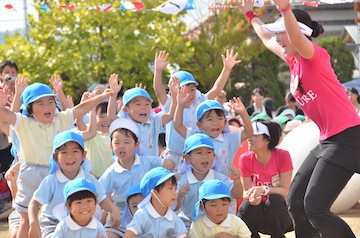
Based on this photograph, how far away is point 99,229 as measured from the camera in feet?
20.7

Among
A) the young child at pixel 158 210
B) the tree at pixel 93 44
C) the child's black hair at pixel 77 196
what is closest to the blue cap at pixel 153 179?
the young child at pixel 158 210

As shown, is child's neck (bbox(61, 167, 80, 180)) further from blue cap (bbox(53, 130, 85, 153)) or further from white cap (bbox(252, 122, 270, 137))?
white cap (bbox(252, 122, 270, 137))

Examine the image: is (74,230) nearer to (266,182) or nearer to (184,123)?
(266,182)

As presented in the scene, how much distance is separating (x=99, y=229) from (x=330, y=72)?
2.17m

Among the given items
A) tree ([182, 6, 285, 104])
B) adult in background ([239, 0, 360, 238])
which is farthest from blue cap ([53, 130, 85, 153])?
tree ([182, 6, 285, 104])

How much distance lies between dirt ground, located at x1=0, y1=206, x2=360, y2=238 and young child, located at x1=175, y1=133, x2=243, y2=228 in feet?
4.66

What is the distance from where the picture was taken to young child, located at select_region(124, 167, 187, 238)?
259 inches

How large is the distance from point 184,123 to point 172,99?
0.62m

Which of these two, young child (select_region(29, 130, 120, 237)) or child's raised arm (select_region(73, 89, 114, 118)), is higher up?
child's raised arm (select_region(73, 89, 114, 118))

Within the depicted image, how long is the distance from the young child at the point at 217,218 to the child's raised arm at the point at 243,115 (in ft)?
2.76

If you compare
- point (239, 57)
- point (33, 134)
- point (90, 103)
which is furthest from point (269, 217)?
point (239, 57)

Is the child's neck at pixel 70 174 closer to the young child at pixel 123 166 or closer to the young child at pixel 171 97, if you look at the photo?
the young child at pixel 123 166

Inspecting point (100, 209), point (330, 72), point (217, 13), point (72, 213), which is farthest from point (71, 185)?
point (217, 13)

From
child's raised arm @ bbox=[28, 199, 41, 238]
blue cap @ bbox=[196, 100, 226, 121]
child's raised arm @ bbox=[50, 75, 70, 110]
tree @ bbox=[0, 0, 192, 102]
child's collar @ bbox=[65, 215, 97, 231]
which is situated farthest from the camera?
tree @ bbox=[0, 0, 192, 102]
